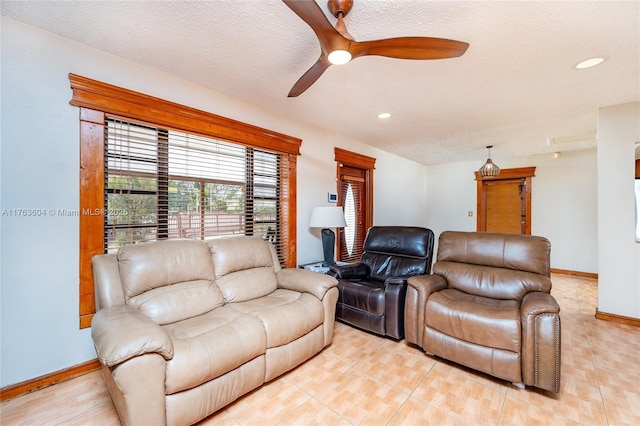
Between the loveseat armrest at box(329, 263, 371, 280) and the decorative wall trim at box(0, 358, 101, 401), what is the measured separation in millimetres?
2139

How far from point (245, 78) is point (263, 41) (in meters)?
0.59

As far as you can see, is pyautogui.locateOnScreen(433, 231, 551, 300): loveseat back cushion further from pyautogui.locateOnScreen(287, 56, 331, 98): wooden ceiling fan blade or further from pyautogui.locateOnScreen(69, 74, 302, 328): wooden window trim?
pyautogui.locateOnScreen(69, 74, 302, 328): wooden window trim

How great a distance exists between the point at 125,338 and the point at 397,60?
2493mm

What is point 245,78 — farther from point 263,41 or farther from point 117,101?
point 117,101

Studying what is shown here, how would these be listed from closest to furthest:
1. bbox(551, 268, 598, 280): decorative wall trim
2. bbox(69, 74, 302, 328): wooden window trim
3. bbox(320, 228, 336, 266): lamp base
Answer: bbox(69, 74, 302, 328): wooden window trim, bbox(320, 228, 336, 266): lamp base, bbox(551, 268, 598, 280): decorative wall trim

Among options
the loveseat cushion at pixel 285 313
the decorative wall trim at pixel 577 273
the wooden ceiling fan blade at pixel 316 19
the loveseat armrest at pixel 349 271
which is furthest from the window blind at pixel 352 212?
the decorative wall trim at pixel 577 273

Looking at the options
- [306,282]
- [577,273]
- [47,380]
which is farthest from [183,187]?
[577,273]

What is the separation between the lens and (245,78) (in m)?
2.41

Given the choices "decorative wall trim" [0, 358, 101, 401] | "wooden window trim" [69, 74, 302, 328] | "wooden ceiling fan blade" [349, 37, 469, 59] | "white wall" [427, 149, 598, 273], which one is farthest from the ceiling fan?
"white wall" [427, 149, 598, 273]

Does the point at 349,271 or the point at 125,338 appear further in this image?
the point at 349,271

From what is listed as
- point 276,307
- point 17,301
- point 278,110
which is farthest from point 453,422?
point 278,110

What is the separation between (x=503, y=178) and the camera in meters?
5.77

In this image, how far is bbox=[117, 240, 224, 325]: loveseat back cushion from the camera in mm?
1851

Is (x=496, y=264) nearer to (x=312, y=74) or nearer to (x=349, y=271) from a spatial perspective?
(x=349, y=271)
